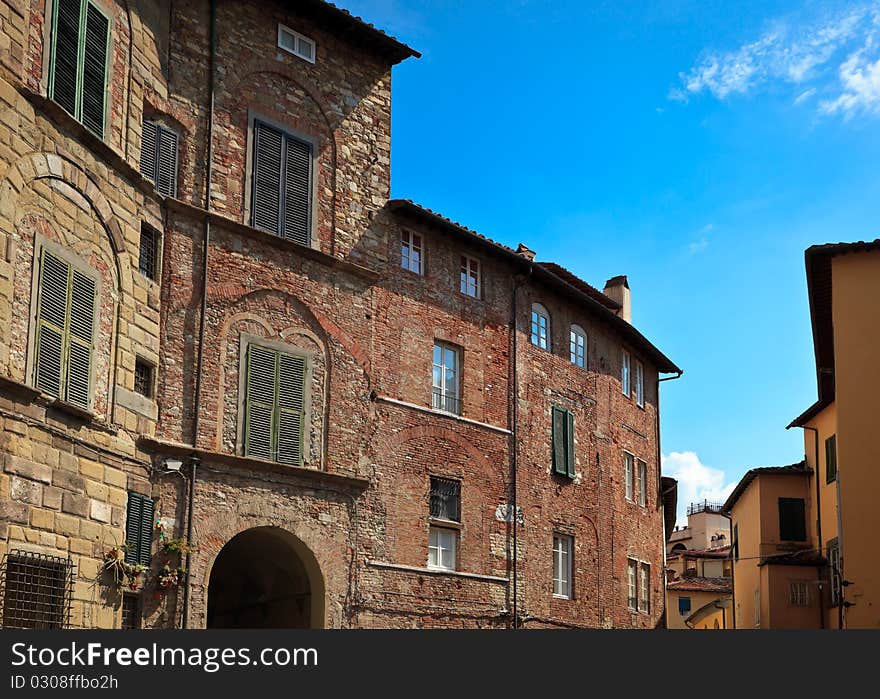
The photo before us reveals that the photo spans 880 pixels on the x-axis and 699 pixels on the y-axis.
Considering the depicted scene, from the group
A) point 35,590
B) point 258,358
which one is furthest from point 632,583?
point 35,590

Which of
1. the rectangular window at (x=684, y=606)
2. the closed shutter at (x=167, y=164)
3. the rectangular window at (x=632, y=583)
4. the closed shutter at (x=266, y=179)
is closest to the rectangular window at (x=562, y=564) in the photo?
the rectangular window at (x=632, y=583)

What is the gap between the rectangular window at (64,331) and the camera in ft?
56.9

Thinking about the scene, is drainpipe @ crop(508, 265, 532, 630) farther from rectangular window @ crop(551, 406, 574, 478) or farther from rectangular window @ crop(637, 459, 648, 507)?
rectangular window @ crop(637, 459, 648, 507)

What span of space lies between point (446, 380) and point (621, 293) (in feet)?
45.8

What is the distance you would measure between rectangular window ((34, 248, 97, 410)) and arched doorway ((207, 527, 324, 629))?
4.94 meters

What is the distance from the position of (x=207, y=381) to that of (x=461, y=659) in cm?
1050

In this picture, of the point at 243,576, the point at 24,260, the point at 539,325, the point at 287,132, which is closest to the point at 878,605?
the point at 539,325

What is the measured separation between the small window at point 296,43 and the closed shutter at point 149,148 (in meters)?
3.66

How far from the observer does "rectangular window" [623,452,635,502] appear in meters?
32.5

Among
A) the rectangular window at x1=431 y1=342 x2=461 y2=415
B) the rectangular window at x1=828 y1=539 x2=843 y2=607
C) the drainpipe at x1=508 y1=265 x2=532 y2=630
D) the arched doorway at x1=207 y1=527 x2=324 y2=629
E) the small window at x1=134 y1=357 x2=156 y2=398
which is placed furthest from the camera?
the rectangular window at x1=828 y1=539 x2=843 y2=607

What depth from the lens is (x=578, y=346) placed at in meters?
30.7

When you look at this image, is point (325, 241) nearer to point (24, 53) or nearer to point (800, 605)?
point (24, 53)

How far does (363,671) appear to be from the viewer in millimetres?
11711

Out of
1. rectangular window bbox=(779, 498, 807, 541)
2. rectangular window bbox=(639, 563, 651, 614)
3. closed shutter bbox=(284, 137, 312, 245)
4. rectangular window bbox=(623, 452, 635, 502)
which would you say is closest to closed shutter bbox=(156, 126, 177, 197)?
closed shutter bbox=(284, 137, 312, 245)
